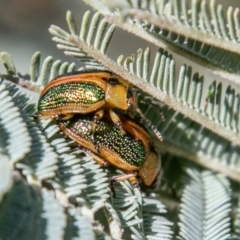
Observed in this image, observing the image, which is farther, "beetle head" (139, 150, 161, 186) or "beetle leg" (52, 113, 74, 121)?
"beetle head" (139, 150, 161, 186)

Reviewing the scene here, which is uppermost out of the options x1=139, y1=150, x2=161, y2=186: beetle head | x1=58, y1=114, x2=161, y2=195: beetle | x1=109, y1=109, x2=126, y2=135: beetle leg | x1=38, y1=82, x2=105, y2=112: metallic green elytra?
x1=38, y1=82, x2=105, y2=112: metallic green elytra

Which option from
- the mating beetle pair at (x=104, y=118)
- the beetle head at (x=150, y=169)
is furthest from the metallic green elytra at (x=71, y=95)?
the beetle head at (x=150, y=169)

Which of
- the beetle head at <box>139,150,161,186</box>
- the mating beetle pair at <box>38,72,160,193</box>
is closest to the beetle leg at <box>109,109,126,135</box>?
the mating beetle pair at <box>38,72,160,193</box>

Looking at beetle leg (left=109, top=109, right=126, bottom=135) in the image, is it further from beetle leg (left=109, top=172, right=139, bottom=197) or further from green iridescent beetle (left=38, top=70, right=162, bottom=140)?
beetle leg (left=109, top=172, right=139, bottom=197)

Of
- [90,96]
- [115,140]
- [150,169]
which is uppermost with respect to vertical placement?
[90,96]

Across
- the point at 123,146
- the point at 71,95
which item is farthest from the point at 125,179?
the point at 71,95

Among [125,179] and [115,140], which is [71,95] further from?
[125,179]

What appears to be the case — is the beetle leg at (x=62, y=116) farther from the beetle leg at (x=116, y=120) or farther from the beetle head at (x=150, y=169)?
the beetle head at (x=150, y=169)
